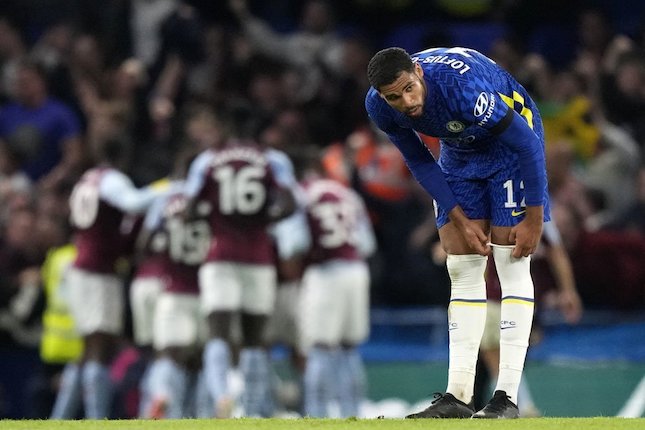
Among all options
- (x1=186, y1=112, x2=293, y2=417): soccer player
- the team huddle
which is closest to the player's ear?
the team huddle

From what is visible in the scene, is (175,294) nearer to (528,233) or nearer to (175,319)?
(175,319)

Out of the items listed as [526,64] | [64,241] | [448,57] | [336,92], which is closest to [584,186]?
[526,64]

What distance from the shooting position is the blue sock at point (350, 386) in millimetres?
13328

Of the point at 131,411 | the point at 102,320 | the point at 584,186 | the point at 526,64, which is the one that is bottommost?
the point at 131,411

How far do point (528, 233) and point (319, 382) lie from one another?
6122 mm

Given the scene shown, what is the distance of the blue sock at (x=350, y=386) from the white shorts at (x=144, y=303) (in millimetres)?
1847

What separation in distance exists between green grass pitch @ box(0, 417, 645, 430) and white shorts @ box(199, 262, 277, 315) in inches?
209

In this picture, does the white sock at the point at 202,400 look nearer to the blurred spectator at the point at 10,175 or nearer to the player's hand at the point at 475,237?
the blurred spectator at the point at 10,175

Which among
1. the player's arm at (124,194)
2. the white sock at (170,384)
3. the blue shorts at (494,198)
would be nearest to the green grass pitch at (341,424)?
the blue shorts at (494,198)

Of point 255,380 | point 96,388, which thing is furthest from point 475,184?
point 96,388

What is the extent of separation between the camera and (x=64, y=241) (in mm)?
15102

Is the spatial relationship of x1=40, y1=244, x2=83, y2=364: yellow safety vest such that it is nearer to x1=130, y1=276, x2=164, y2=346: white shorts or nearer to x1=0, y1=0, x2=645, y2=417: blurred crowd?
x1=0, y1=0, x2=645, y2=417: blurred crowd

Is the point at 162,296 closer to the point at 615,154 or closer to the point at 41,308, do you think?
the point at 41,308

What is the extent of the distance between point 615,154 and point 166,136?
4417 mm
